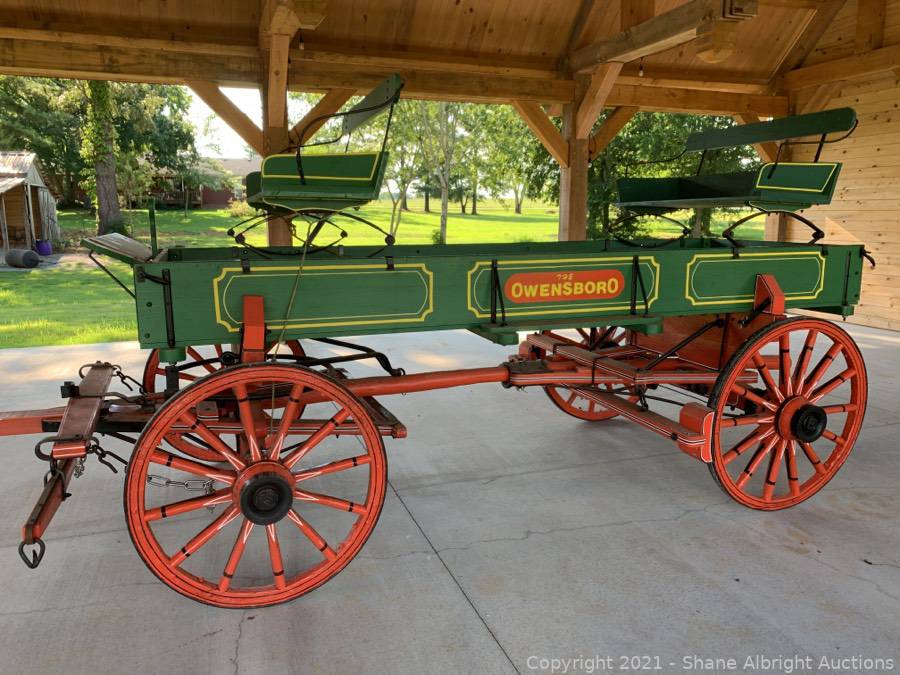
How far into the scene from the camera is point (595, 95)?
7070 millimetres

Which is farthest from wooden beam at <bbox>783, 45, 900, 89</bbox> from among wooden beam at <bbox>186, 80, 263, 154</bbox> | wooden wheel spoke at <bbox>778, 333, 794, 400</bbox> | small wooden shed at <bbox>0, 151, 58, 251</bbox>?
small wooden shed at <bbox>0, 151, 58, 251</bbox>

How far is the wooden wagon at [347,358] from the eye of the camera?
7.47ft

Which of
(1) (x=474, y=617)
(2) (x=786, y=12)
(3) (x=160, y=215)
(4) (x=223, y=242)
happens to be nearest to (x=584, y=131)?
(2) (x=786, y=12)

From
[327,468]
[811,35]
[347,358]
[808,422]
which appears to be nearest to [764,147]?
[811,35]

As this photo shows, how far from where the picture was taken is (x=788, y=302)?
328 cm

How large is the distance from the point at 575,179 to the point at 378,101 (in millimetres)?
4690

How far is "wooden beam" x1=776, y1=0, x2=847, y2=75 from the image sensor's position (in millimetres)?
8266

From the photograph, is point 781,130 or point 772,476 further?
point 781,130

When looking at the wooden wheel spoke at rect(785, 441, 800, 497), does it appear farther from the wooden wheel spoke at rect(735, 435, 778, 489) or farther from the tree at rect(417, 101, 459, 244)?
the tree at rect(417, 101, 459, 244)

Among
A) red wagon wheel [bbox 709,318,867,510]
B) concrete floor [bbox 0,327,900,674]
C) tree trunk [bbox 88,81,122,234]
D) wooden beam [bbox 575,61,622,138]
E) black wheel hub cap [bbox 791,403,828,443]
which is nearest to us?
concrete floor [bbox 0,327,900,674]

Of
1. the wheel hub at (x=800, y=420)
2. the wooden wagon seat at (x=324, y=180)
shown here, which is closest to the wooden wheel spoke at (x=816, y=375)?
the wheel hub at (x=800, y=420)

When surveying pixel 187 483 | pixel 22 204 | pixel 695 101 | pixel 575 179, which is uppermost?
pixel 695 101

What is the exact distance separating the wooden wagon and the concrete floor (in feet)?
0.59

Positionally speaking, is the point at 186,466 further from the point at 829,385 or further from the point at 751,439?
the point at 829,385
